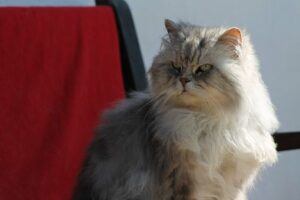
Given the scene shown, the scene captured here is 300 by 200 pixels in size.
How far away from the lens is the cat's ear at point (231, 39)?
1386 millimetres

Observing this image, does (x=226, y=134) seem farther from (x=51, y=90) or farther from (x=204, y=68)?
(x=51, y=90)

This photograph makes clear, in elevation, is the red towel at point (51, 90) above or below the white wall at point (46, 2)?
below

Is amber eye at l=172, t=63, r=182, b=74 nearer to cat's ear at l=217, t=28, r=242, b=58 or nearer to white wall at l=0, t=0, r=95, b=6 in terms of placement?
cat's ear at l=217, t=28, r=242, b=58

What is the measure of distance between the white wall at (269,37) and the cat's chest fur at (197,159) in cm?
68

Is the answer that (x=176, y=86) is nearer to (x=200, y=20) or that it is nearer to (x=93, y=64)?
(x=93, y=64)

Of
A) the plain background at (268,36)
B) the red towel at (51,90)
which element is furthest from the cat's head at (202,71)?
the plain background at (268,36)

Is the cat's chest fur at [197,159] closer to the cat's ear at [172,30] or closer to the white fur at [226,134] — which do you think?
the white fur at [226,134]

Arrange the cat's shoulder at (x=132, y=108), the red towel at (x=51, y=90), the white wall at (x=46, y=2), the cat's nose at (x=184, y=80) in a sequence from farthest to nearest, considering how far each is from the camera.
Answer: the white wall at (x=46, y=2) → the red towel at (x=51, y=90) → the cat's shoulder at (x=132, y=108) → the cat's nose at (x=184, y=80)

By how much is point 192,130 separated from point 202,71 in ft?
0.43

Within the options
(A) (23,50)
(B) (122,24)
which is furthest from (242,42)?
(A) (23,50)

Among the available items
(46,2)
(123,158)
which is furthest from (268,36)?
(123,158)

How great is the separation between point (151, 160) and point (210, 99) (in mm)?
184

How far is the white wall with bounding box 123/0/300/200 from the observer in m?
2.05

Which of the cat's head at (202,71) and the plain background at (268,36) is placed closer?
the cat's head at (202,71)
